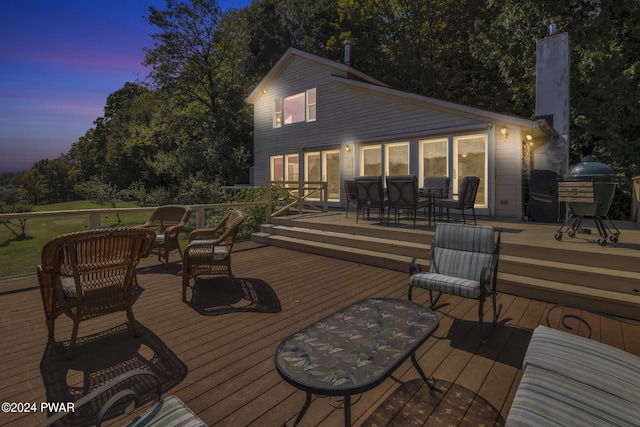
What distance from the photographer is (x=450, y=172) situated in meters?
8.73

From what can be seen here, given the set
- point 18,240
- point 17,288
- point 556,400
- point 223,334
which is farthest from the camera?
point 18,240

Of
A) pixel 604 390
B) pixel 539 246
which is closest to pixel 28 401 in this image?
pixel 604 390

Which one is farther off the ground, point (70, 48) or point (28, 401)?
point (70, 48)

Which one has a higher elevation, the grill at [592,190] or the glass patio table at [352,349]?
the grill at [592,190]

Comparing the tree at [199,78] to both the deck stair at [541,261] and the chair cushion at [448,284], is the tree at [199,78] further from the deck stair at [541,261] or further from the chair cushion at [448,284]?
the chair cushion at [448,284]

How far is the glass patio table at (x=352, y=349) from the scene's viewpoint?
150cm

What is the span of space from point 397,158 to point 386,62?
38.8 feet

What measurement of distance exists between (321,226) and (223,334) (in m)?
4.59

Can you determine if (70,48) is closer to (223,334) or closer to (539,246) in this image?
(223,334)

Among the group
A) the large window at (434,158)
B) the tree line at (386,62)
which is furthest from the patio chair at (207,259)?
the tree line at (386,62)

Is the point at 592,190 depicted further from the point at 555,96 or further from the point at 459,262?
the point at 555,96

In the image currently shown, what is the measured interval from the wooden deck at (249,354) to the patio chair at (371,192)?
272 centimetres

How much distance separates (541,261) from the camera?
174 inches

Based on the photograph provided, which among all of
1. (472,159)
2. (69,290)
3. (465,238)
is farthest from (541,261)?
(69,290)
